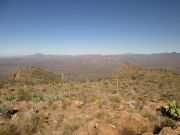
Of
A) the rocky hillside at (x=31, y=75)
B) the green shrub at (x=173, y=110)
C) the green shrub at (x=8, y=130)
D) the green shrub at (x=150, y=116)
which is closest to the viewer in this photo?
the green shrub at (x=8, y=130)

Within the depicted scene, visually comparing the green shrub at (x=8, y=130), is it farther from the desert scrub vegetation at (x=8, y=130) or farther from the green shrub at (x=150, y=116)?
the green shrub at (x=150, y=116)

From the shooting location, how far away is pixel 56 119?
11023mm

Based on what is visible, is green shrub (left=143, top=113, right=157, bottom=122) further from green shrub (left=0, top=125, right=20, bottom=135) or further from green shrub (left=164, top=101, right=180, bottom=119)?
green shrub (left=0, top=125, right=20, bottom=135)

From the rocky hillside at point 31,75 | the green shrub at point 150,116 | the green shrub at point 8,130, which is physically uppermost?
the green shrub at point 8,130

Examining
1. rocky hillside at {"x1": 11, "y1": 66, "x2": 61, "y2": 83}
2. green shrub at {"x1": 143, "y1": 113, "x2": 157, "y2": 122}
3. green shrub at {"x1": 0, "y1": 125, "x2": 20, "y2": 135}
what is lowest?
rocky hillside at {"x1": 11, "y1": 66, "x2": 61, "y2": 83}

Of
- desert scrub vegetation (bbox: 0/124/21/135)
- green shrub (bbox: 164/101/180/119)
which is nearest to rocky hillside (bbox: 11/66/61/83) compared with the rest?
green shrub (bbox: 164/101/180/119)

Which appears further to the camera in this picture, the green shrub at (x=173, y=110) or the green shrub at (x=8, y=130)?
the green shrub at (x=173, y=110)

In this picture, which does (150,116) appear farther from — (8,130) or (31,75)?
(31,75)

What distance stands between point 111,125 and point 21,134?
140 inches

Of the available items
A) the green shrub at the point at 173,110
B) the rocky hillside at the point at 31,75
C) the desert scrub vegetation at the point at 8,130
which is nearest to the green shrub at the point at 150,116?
the green shrub at the point at 173,110

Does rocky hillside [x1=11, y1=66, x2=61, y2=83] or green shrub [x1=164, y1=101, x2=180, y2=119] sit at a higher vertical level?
green shrub [x1=164, y1=101, x2=180, y2=119]

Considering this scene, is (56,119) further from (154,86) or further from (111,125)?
(154,86)

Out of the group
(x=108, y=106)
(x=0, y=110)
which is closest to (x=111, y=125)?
(x=108, y=106)

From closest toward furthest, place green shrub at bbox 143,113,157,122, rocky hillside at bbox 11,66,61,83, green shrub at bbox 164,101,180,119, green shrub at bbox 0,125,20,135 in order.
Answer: green shrub at bbox 0,125,20,135 → green shrub at bbox 143,113,157,122 → green shrub at bbox 164,101,180,119 → rocky hillside at bbox 11,66,61,83
